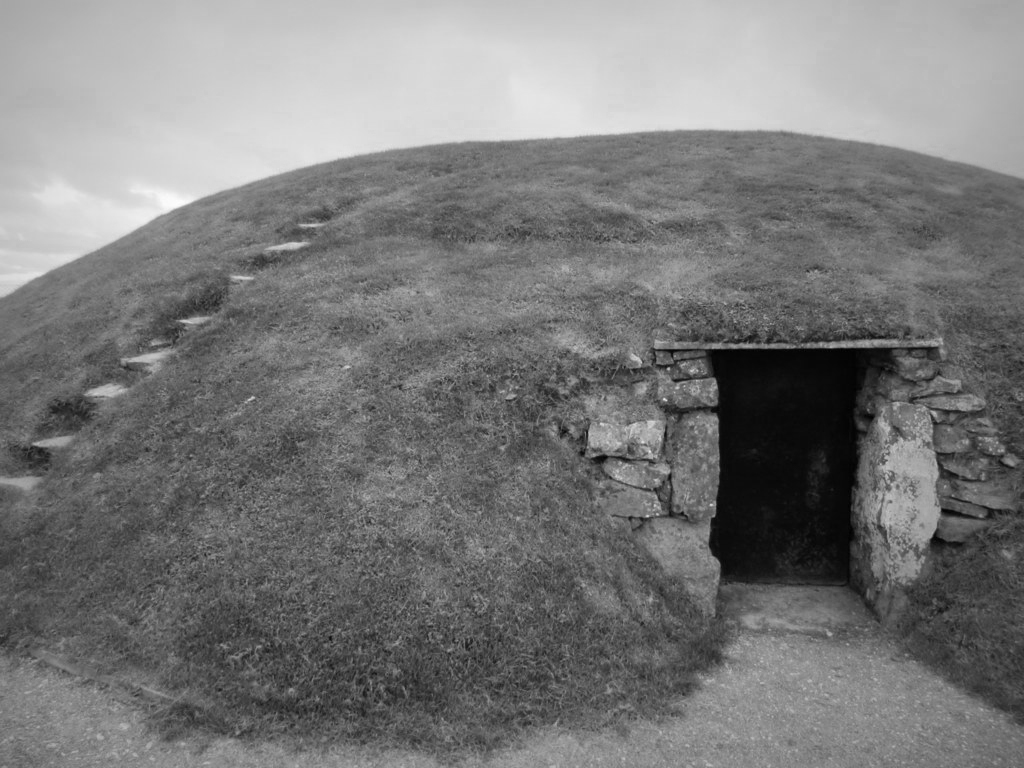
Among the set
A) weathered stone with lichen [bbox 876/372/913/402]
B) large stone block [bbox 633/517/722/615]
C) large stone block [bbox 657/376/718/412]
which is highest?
weathered stone with lichen [bbox 876/372/913/402]

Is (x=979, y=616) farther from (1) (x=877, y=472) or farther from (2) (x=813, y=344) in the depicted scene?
(2) (x=813, y=344)

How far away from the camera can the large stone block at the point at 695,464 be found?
8805mm

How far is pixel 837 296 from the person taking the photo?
34.3 feet

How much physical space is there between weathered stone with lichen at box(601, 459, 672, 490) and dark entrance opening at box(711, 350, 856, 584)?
1.97 metres

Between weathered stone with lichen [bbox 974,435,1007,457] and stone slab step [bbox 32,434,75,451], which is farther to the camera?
stone slab step [bbox 32,434,75,451]

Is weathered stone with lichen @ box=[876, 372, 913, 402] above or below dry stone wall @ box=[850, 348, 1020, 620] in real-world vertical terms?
above

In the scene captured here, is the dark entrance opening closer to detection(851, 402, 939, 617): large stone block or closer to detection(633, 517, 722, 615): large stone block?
detection(851, 402, 939, 617): large stone block

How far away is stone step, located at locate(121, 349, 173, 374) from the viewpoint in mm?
11672

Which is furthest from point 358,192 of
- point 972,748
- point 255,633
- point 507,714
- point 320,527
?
point 972,748

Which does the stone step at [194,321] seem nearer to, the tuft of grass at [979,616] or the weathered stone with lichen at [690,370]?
the weathered stone with lichen at [690,370]

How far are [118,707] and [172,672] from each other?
1.80 ft

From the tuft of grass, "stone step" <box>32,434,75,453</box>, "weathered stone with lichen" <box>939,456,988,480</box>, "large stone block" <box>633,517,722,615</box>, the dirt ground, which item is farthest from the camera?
"stone step" <box>32,434,75,453</box>

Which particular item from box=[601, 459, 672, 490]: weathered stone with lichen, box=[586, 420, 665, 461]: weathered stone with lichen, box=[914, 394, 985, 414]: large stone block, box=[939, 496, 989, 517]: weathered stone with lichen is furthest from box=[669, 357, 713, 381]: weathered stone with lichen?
box=[939, 496, 989, 517]: weathered stone with lichen

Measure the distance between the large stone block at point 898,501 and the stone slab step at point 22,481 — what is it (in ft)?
40.1
